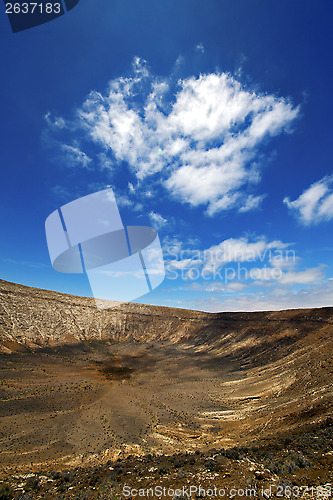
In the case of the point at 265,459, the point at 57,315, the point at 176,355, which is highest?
the point at 57,315

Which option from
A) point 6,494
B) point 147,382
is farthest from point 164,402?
point 6,494

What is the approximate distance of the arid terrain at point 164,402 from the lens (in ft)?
32.6

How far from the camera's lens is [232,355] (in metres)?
49.3

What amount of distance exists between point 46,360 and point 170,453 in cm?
4106

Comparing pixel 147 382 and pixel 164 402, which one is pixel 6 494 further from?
pixel 147 382

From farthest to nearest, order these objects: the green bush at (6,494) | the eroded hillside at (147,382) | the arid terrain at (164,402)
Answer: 1. the eroded hillside at (147,382)
2. the arid terrain at (164,402)
3. the green bush at (6,494)

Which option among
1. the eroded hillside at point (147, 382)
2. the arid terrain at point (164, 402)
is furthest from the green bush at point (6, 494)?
the eroded hillside at point (147, 382)

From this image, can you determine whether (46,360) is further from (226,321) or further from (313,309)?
(313,309)

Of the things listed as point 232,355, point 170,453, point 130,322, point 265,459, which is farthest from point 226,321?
point 265,459

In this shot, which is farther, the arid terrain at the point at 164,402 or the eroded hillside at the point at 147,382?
the eroded hillside at the point at 147,382

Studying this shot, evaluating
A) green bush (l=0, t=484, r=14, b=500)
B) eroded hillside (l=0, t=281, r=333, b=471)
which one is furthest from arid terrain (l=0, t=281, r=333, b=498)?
green bush (l=0, t=484, r=14, b=500)

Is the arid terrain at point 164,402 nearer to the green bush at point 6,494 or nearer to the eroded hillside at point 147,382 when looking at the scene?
the eroded hillside at point 147,382

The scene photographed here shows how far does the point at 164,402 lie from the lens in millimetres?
28797

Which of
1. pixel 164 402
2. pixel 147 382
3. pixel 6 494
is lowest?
pixel 147 382
